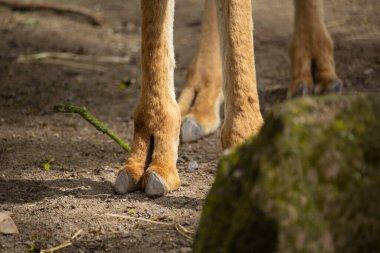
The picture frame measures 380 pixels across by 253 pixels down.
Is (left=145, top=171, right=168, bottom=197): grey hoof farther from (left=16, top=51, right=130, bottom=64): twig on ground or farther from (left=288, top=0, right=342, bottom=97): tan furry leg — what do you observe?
(left=16, top=51, right=130, bottom=64): twig on ground

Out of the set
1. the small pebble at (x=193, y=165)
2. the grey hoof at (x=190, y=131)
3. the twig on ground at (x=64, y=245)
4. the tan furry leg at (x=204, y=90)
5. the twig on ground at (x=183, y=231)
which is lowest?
the twig on ground at (x=64, y=245)

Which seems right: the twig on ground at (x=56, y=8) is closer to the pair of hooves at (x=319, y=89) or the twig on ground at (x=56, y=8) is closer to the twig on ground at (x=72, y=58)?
the twig on ground at (x=72, y=58)

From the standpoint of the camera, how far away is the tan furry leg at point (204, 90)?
4625mm

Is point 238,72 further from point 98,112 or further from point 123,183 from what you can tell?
point 98,112

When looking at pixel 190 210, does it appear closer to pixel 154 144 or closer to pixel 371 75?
pixel 154 144

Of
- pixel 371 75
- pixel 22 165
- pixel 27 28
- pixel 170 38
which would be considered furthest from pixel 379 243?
pixel 27 28

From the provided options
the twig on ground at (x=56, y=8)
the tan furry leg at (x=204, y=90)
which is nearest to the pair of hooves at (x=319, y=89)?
the tan furry leg at (x=204, y=90)

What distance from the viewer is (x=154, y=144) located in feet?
12.2

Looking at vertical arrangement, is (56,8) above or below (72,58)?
above

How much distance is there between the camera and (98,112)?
5.26 metres

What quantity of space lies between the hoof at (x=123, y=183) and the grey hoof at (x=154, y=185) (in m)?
0.09

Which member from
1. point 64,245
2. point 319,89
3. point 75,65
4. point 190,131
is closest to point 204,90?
point 190,131

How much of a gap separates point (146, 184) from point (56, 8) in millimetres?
4850

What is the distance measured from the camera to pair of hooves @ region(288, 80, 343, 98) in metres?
4.91
